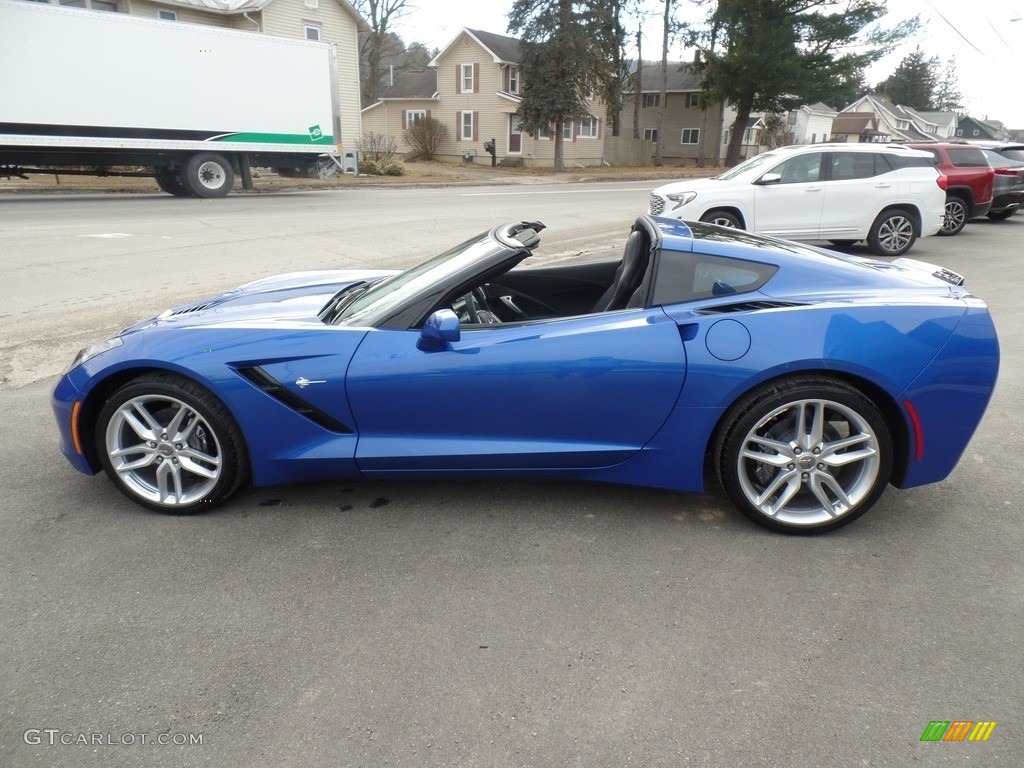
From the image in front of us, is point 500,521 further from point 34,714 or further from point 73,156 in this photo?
point 73,156

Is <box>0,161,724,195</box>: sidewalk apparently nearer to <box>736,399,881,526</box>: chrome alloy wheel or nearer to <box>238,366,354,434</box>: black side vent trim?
<box>238,366,354,434</box>: black side vent trim

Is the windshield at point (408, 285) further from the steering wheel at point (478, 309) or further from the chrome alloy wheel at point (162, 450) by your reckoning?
the chrome alloy wheel at point (162, 450)

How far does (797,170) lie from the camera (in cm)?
1128

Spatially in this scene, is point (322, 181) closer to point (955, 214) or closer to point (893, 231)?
point (955, 214)

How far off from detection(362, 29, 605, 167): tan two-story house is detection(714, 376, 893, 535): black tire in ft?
127

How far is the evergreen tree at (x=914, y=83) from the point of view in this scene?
10019 centimetres

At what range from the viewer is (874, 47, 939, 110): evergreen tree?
100188 mm

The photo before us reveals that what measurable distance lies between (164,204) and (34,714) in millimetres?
16890

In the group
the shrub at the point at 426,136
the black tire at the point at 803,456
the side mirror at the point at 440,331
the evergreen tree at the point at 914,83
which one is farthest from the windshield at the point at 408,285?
the evergreen tree at the point at 914,83

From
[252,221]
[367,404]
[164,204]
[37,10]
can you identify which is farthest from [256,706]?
[37,10]

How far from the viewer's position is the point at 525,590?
9.61 ft

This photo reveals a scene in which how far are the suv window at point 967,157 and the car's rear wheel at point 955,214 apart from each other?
0.67m

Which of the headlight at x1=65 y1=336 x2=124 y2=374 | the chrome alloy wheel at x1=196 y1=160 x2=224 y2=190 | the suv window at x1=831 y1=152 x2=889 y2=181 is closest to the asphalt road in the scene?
the headlight at x1=65 y1=336 x2=124 y2=374

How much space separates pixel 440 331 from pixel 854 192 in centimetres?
1002
